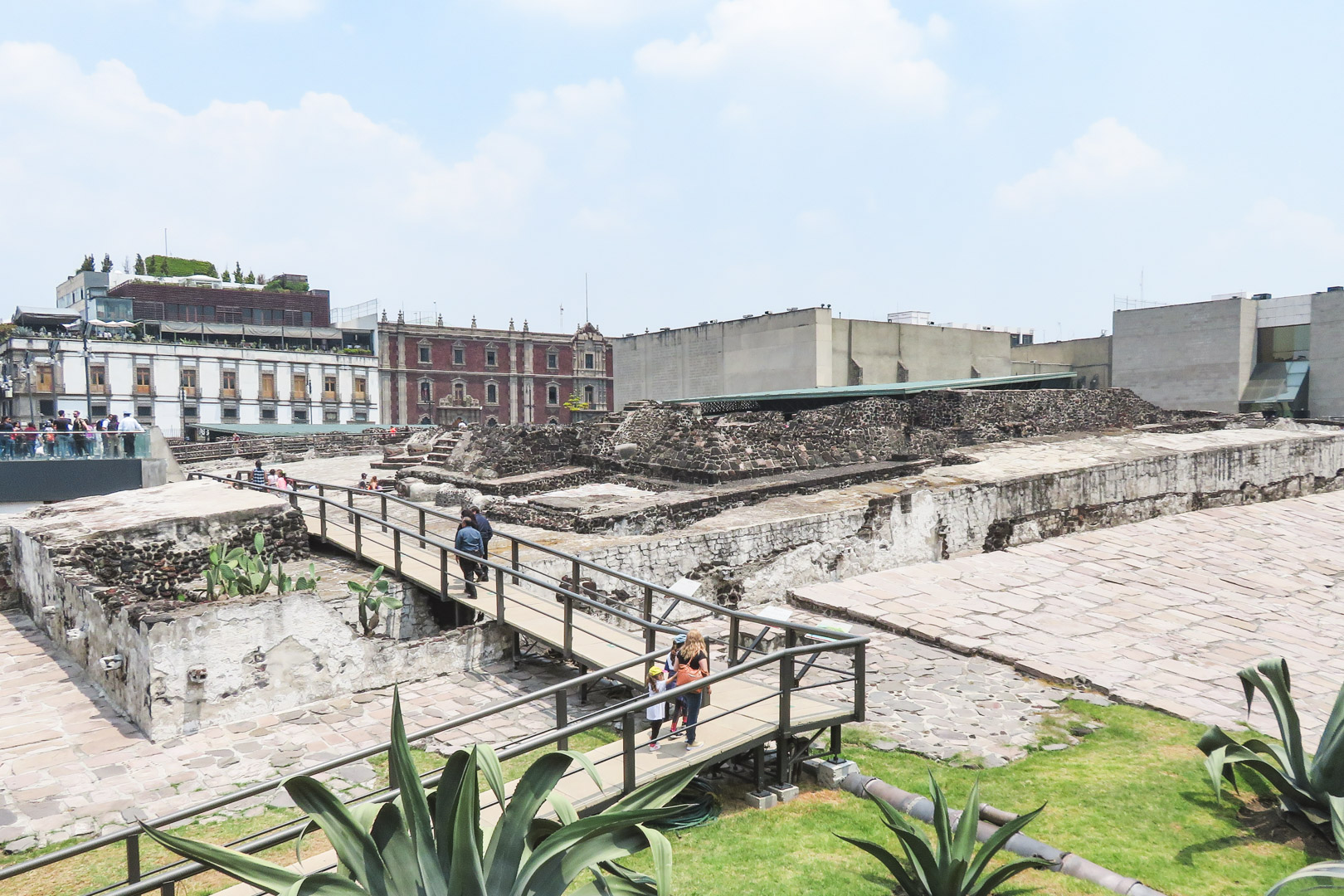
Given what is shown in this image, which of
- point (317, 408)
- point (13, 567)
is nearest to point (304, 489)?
point (13, 567)

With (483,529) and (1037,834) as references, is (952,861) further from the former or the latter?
(483,529)

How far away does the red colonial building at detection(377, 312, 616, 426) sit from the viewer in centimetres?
5431

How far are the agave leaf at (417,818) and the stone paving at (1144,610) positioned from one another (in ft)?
20.3

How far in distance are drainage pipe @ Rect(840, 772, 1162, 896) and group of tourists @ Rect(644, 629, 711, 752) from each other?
107 cm

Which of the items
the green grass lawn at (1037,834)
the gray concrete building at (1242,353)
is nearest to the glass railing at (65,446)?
the green grass lawn at (1037,834)

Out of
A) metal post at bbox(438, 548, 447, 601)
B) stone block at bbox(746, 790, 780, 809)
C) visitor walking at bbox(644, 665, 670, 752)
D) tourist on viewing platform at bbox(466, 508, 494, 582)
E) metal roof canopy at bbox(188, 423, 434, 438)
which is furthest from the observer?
metal roof canopy at bbox(188, 423, 434, 438)

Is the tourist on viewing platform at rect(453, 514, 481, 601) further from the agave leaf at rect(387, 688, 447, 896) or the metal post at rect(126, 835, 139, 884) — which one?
the agave leaf at rect(387, 688, 447, 896)

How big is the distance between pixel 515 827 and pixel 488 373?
184 feet

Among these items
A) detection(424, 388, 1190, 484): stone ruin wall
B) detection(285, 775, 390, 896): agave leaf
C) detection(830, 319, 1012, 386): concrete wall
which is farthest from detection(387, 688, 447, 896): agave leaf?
detection(830, 319, 1012, 386): concrete wall

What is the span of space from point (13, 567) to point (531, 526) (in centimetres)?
670

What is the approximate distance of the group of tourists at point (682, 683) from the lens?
538 centimetres

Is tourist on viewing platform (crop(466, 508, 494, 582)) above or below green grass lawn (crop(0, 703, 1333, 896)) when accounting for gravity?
above

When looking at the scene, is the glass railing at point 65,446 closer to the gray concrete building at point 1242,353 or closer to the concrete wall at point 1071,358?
the concrete wall at point 1071,358

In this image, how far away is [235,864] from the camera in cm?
319
